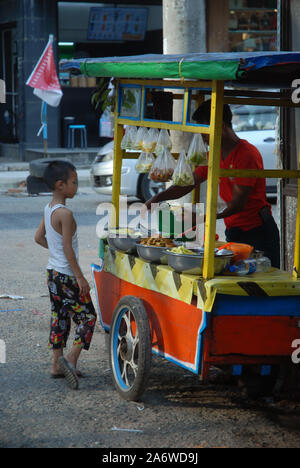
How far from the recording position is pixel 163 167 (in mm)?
5043

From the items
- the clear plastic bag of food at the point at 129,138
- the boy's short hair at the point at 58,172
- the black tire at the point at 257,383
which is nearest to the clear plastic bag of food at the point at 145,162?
the clear plastic bag of food at the point at 129,138

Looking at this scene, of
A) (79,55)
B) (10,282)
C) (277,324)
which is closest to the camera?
(277,324)

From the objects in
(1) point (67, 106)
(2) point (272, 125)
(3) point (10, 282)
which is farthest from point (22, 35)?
(3) point (10, 282)

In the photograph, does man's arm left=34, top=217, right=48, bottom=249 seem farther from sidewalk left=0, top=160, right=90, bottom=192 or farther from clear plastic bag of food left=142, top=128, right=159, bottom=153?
sidewalk left=0, top=160, right=90, bottom=192

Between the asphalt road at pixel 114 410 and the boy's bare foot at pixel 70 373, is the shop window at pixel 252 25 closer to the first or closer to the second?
the asphalt road at pixel 114 410

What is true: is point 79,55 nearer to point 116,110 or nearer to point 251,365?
point 116,110

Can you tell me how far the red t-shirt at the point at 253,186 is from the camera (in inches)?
204

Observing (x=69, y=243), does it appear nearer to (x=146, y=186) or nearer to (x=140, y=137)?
(x=140, y=137)

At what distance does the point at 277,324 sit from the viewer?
4285 mm

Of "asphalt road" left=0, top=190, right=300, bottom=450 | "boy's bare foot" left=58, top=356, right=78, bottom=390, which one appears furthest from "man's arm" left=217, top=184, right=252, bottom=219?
"boy's bare foot" left=58, top=356, right=78, bottom=390

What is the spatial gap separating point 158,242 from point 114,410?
1034 mm

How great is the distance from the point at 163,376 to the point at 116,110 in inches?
72.8

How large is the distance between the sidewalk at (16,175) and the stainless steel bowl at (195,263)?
464 inches
